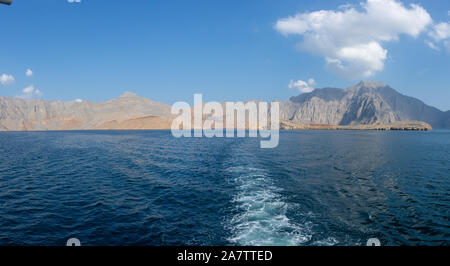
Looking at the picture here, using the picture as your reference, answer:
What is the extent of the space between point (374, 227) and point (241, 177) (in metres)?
13.3

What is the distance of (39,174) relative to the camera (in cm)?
2353

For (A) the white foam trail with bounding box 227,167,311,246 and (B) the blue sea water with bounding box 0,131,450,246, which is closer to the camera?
(A) the white foam trail with bounding box 227,167,311,246

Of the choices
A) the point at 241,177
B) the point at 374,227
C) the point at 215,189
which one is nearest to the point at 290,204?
the point at 374,227

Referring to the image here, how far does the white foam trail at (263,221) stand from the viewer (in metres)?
10.1

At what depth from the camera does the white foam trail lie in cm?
1007

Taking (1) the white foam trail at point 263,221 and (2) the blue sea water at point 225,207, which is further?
(2) the blue sea water at point 225,207

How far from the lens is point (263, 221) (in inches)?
477

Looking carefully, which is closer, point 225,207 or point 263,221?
point 263,221
